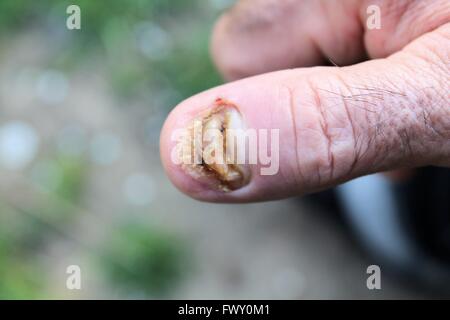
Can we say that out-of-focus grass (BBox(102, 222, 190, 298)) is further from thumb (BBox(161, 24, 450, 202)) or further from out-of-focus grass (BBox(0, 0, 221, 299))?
thumb (BBox(161, 24, 450, 202))

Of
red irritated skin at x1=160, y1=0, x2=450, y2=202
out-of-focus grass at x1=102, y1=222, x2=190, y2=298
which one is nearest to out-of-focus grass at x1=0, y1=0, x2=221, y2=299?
out-of-focus grass at x1=102, y1=222, x2=190, y2=298

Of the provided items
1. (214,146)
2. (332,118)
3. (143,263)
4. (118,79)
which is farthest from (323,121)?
(118,79)

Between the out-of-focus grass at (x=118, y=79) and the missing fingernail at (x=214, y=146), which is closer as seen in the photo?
the missing fingernail at (x=214, y=146)

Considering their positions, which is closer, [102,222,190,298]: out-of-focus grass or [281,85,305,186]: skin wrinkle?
[281,85,305,186]: skin wrinkle

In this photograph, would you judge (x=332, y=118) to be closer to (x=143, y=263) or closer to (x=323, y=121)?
(x=323, y=121)

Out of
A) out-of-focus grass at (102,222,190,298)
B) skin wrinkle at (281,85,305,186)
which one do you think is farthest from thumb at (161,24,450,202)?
out-of-focus grass at (102,222,190,298)

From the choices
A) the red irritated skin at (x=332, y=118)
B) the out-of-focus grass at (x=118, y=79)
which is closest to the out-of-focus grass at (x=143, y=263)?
the out-of-focus grass at (x=118, y=79)

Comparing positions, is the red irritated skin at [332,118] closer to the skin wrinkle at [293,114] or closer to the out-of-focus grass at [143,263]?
the skin wrinkle at [293,114]
